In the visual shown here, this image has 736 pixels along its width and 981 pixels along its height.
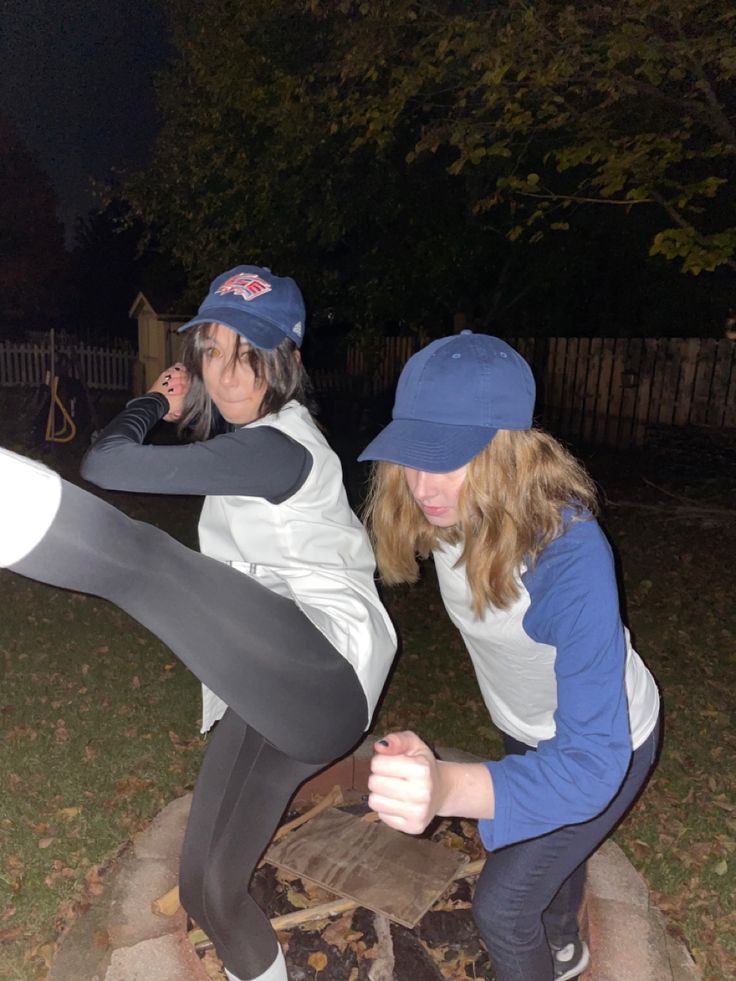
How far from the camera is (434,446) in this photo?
1.74 metres

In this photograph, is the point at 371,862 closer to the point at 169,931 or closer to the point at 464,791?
the point at 169,931

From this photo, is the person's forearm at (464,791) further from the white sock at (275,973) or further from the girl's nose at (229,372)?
the girl's nose at (229,372)

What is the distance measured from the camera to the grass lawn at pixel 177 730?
3273 millimetres

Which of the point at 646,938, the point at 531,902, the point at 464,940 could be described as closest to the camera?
the point at 531,902

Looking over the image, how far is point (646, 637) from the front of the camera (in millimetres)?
6074

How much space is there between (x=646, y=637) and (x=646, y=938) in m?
3.63

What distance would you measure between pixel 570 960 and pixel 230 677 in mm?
1794

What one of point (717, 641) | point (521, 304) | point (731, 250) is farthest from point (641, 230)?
point (717, 641)

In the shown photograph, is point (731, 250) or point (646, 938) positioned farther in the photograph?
point (731, 250)

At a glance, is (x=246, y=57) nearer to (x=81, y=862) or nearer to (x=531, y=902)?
(x=81, y=862)

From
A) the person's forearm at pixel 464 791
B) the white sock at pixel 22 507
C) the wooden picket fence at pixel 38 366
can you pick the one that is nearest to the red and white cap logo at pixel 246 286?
the white sock at pixel 22 507

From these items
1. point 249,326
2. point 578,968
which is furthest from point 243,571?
point 578,968

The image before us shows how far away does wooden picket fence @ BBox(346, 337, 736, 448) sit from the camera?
10570mm

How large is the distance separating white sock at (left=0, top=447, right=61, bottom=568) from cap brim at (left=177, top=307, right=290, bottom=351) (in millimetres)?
935
